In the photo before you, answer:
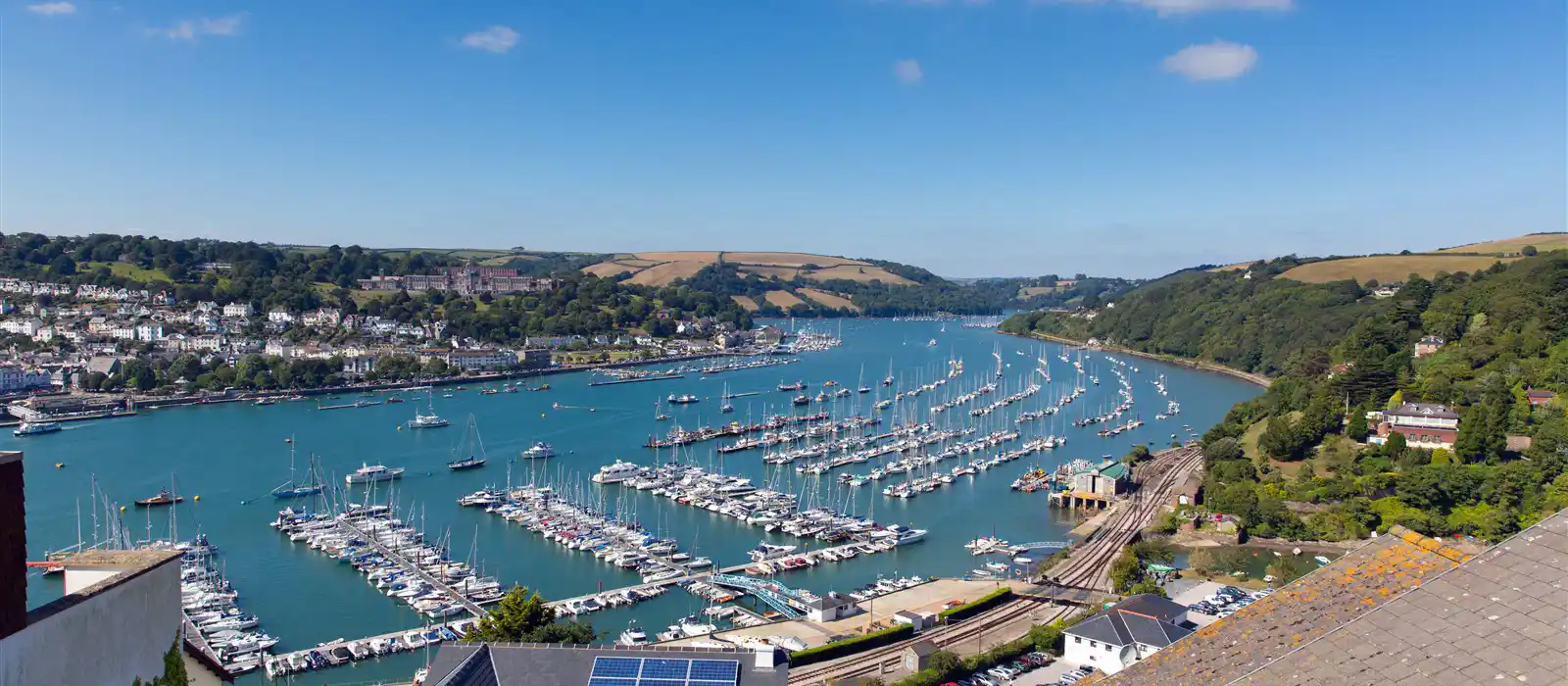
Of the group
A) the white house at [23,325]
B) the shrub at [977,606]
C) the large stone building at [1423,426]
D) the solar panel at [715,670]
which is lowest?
the shrub at [977,606]

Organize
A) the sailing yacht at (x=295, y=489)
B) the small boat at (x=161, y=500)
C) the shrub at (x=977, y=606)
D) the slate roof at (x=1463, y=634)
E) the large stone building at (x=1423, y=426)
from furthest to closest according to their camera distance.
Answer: the sailing yacht at (x=295, y=489)
the large stone building at (x=1423, y=426)
the small boat at (x=161, y=500)
the shrub at (x=977, y=606)
the slate roof at (x=1463, y=634)

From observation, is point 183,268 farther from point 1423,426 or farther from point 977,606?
point 1423,426

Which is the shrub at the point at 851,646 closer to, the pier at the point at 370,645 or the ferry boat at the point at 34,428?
the pier at the point at 370,645

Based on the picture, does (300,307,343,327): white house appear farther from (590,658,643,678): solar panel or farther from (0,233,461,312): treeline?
(590,658,643,678): solar panel

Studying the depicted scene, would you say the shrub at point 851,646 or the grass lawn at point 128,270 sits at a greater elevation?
the grass lawn at point 128,270

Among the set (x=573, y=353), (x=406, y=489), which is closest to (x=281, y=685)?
(x=406, y=489)

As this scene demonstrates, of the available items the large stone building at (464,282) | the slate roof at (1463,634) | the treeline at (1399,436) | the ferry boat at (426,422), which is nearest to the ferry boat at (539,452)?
the ferry boat at (426,422)

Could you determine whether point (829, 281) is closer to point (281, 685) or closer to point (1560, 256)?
point (1560, 256)
